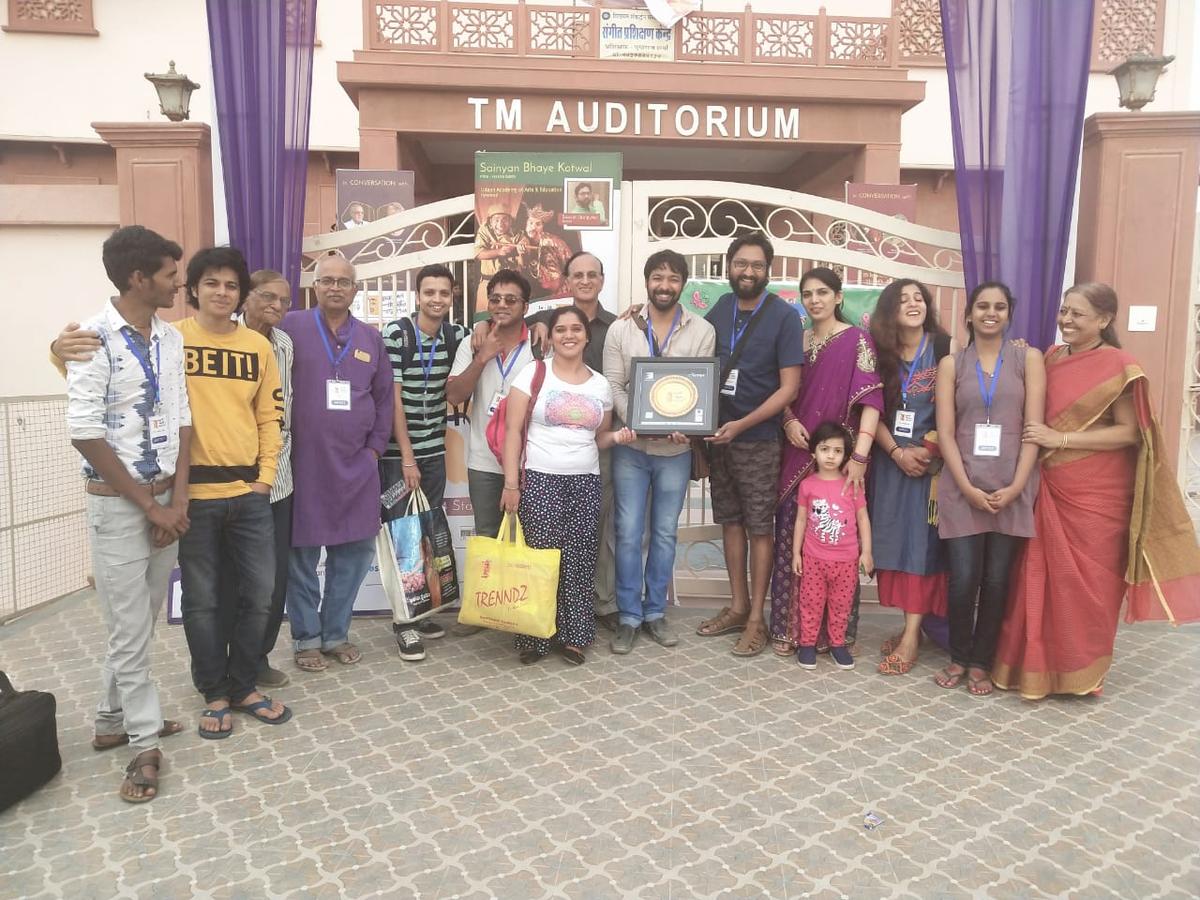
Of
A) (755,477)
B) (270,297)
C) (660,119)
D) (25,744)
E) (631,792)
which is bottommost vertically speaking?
(631,792)

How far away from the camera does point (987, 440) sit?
123 inches

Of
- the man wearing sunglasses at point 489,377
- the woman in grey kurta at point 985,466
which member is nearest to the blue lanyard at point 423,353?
the man wearing sunglasses at point 489,377

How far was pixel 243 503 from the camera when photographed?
272 centimetres

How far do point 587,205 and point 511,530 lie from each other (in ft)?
6.16

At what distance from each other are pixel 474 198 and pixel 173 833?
318cm

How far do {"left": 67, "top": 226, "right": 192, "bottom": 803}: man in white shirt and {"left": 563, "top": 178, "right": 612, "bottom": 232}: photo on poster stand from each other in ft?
7.24

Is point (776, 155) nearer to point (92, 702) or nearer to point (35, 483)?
point (35, 483)

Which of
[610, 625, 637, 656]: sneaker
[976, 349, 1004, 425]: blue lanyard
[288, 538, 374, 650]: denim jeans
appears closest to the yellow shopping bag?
[610, 625, 637, 656]: sneaker

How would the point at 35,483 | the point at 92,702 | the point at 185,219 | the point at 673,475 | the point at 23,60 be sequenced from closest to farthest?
the point at 92,702 → the point at 673,475 → the point at 185,219 → the point at 35,483 → the point at 23,60

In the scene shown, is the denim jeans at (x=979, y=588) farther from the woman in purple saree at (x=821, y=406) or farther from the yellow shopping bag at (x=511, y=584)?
the yellow shopping bag at (x=511, y=584)

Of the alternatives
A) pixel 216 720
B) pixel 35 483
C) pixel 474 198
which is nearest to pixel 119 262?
pixel 216 720

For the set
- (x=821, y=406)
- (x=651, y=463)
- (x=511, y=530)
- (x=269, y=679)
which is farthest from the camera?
(x=651, y=463)

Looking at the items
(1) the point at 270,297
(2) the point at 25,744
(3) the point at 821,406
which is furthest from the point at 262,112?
(3) the point at 821,406

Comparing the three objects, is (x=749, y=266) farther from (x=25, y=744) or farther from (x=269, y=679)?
(x=25, y=744)
